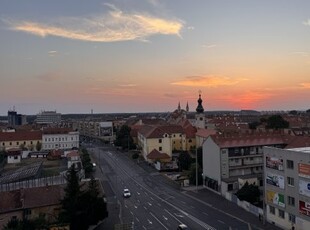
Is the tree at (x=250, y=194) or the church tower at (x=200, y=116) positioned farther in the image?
the church tower at (x=200, y=116)

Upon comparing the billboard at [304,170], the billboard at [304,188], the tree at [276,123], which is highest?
the tree at [276,123]

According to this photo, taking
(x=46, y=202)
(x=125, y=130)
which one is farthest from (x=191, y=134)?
(x=46, y=202)

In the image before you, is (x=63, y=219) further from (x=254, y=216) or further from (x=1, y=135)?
(x=1, y=135)

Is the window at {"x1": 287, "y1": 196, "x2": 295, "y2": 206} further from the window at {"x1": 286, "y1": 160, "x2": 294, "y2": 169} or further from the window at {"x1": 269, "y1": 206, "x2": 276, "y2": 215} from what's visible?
the window at {"x1": 286, "y1": 160, "x2": 294, "y2": 169}

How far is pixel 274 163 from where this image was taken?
37281 mm

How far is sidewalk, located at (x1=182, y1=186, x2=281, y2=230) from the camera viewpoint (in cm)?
3659

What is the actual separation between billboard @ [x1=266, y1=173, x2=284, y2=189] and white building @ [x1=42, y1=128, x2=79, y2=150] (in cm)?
7253

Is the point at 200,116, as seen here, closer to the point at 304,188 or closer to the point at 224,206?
the point at 224,206

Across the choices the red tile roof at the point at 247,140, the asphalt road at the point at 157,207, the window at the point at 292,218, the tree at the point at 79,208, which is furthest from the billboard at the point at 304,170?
the tree at the point at 79,208

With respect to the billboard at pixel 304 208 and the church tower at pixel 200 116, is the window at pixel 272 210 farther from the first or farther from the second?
the church tower at pixel 200 116

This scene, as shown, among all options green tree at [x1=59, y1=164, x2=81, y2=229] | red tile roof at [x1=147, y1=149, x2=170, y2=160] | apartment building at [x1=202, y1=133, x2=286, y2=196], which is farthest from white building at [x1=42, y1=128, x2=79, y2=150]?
green tree at [x1=59, y1=164, x2=81, y2=229]

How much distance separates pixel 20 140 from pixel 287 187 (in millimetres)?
81294

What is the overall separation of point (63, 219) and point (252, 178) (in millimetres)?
26263

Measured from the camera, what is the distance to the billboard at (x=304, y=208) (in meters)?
32.5
